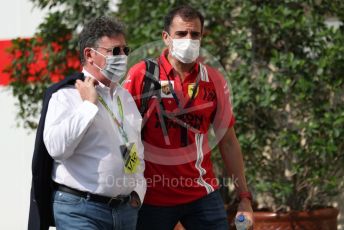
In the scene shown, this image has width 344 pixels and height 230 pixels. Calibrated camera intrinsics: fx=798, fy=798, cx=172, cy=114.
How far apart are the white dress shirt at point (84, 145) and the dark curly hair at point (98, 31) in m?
0.22

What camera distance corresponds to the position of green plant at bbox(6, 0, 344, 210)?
6656 millimetres

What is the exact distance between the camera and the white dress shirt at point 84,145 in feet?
11.9

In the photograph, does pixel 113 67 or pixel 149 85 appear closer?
pixel 113 67

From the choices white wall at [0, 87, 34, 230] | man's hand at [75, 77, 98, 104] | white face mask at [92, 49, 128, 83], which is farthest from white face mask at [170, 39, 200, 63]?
white wall at [0, 87, 34, 230]

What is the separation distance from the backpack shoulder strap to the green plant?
2.17m

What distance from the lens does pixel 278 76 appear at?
6727 mm

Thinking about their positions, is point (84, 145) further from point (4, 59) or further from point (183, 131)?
point (4, 59)

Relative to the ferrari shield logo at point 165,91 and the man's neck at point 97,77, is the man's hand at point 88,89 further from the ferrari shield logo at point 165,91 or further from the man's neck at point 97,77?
the ferrari shield logo at point 165,91

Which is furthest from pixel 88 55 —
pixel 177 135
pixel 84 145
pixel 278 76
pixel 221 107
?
pixel 278 76

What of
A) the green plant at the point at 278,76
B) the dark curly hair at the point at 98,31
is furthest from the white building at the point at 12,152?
the dark curly hair at the point at 98,31

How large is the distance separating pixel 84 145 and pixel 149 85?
0.83m

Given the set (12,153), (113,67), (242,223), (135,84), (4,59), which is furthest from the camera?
(12,153)

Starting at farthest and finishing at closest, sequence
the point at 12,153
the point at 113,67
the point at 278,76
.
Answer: the point at 12,153 → the point at 278,76 → the point at 113,67

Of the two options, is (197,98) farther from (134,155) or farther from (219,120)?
(134,155)
